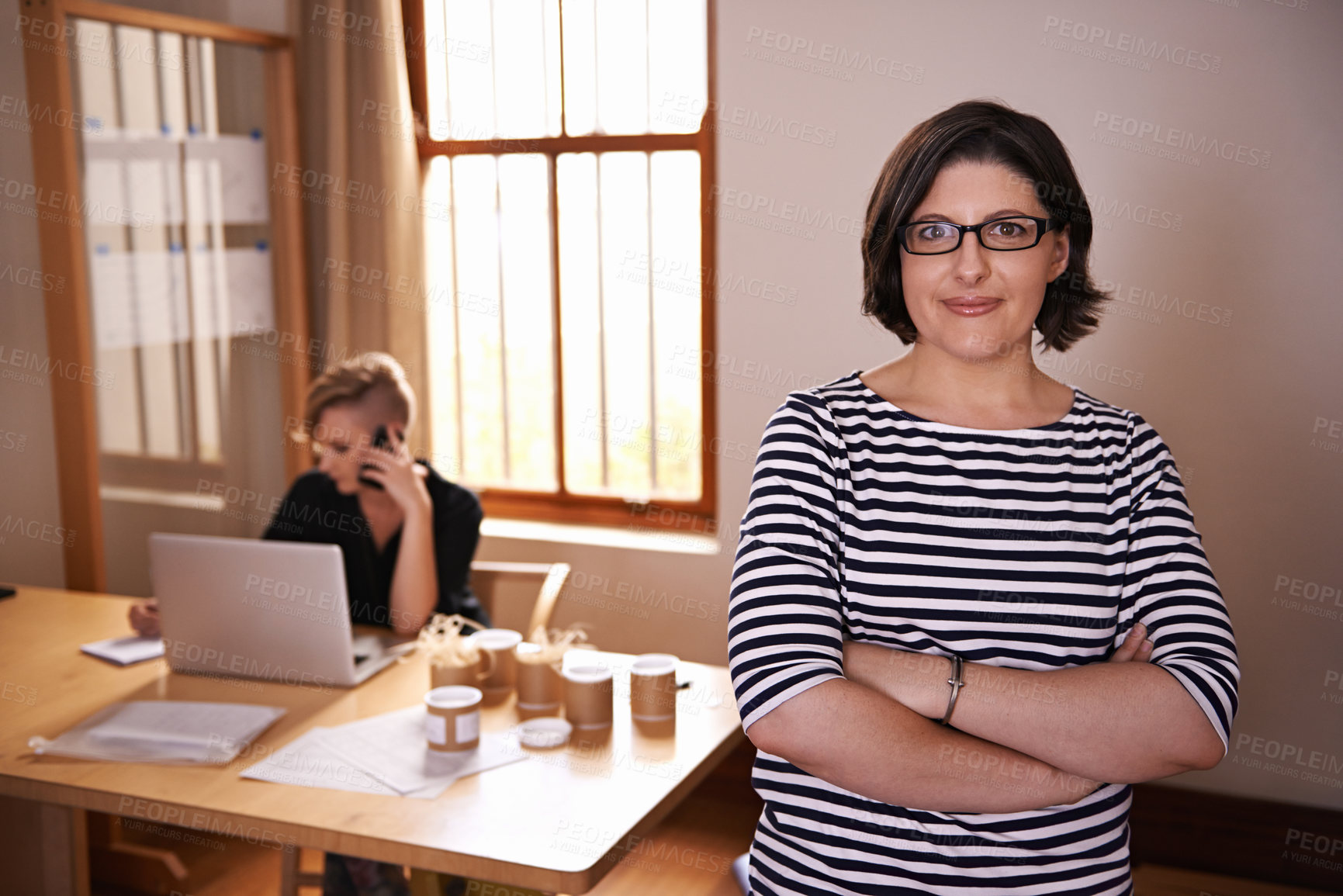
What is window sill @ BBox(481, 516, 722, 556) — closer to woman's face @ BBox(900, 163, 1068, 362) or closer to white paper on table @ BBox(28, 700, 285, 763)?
white paper on table @ BBox(28, 700, 285, 763)

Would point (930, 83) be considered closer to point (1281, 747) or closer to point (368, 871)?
point (1281, 747)

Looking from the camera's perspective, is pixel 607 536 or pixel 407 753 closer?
pixel 407 753

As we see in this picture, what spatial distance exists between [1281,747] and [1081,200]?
87.3 inches

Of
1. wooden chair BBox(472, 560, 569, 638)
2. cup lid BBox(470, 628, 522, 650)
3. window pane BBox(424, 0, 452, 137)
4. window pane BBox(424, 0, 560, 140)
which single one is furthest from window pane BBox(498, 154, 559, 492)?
cup lid BBox(470, 628, 522, 650)

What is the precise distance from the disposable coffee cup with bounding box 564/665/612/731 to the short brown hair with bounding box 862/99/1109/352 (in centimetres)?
89

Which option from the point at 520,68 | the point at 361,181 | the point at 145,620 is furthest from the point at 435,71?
the point at 145,620

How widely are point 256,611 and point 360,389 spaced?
77 centimetres

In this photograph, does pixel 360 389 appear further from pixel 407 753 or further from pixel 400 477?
pixel 407 753

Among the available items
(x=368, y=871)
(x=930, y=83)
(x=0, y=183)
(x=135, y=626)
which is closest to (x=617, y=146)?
(x=930, y=83)

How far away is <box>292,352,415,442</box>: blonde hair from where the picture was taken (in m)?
2.67

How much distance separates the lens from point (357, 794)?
1688 millimetres

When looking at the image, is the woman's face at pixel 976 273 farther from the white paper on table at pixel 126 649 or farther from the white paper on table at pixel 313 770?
the white paper on table at pixel 126 649

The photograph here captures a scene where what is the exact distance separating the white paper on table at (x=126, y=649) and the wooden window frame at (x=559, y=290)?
1.65m

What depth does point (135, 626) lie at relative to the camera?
94.6 inches
